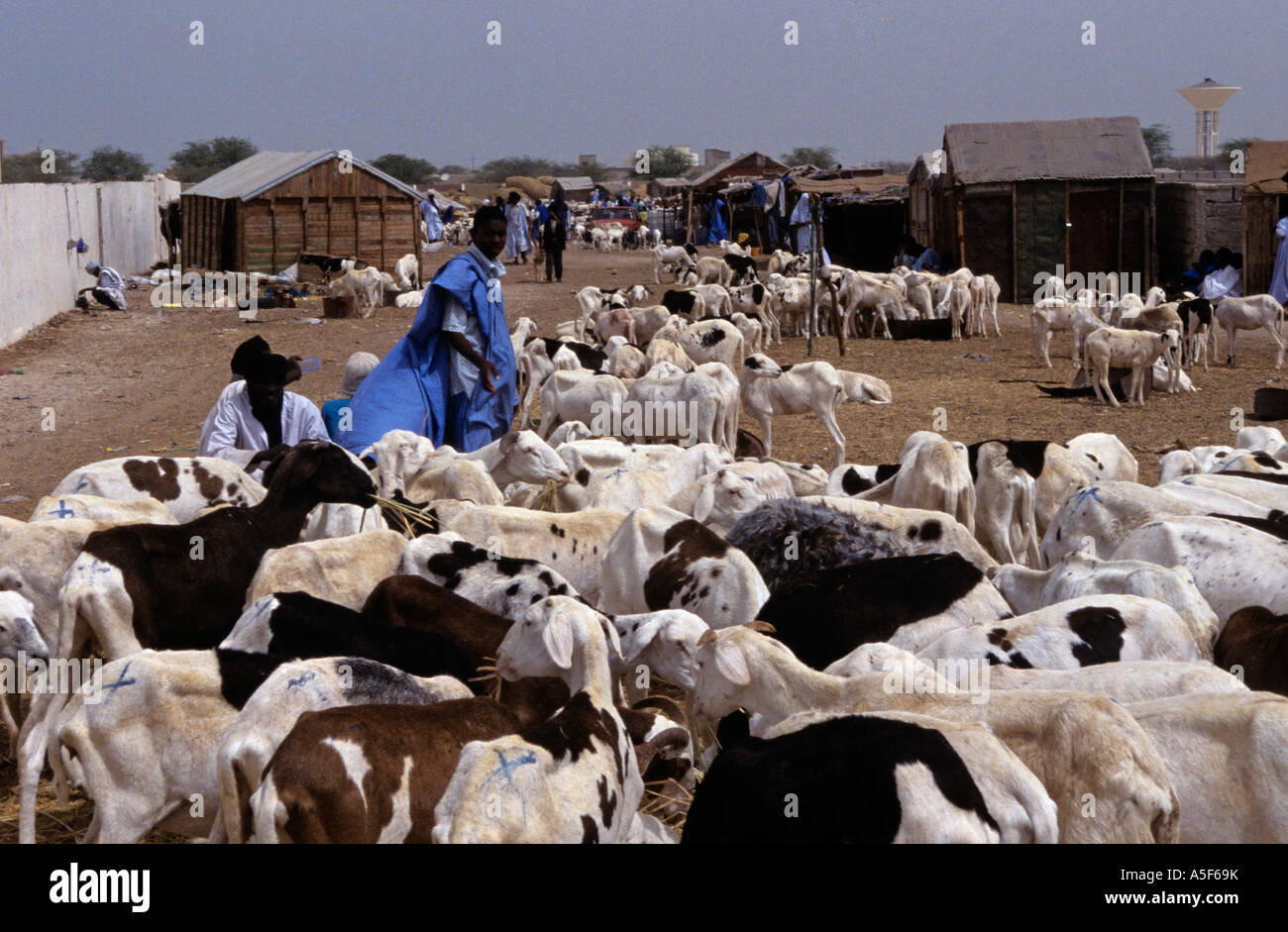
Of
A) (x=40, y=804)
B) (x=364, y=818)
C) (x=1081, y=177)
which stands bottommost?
(x=40, y=804)

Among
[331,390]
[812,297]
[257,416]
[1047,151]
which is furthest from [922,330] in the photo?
[257,416]

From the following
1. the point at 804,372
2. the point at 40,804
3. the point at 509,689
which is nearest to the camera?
the point at 509,689

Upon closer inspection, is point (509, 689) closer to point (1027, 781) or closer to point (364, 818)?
point (364, 818)

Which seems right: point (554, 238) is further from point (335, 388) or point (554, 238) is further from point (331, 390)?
point (331, 390)

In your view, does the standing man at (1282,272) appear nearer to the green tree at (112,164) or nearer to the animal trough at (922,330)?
the animal trough at (922,330)

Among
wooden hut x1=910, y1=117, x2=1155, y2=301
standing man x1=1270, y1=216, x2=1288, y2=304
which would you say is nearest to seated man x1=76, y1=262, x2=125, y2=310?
wooden hut x1=910, y1=117, x2=1155, y2=301

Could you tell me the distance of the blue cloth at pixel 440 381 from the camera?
29.2ft

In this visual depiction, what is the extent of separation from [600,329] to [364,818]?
41.7ft

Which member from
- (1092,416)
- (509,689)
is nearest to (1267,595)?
(509,689)

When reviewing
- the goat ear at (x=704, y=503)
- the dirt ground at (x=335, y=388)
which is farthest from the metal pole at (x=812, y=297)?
the goat ear at (x=704, y=503)

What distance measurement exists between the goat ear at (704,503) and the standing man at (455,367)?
2.32 m

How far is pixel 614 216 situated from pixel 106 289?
31.9 metres

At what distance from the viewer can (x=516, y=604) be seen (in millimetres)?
5371
